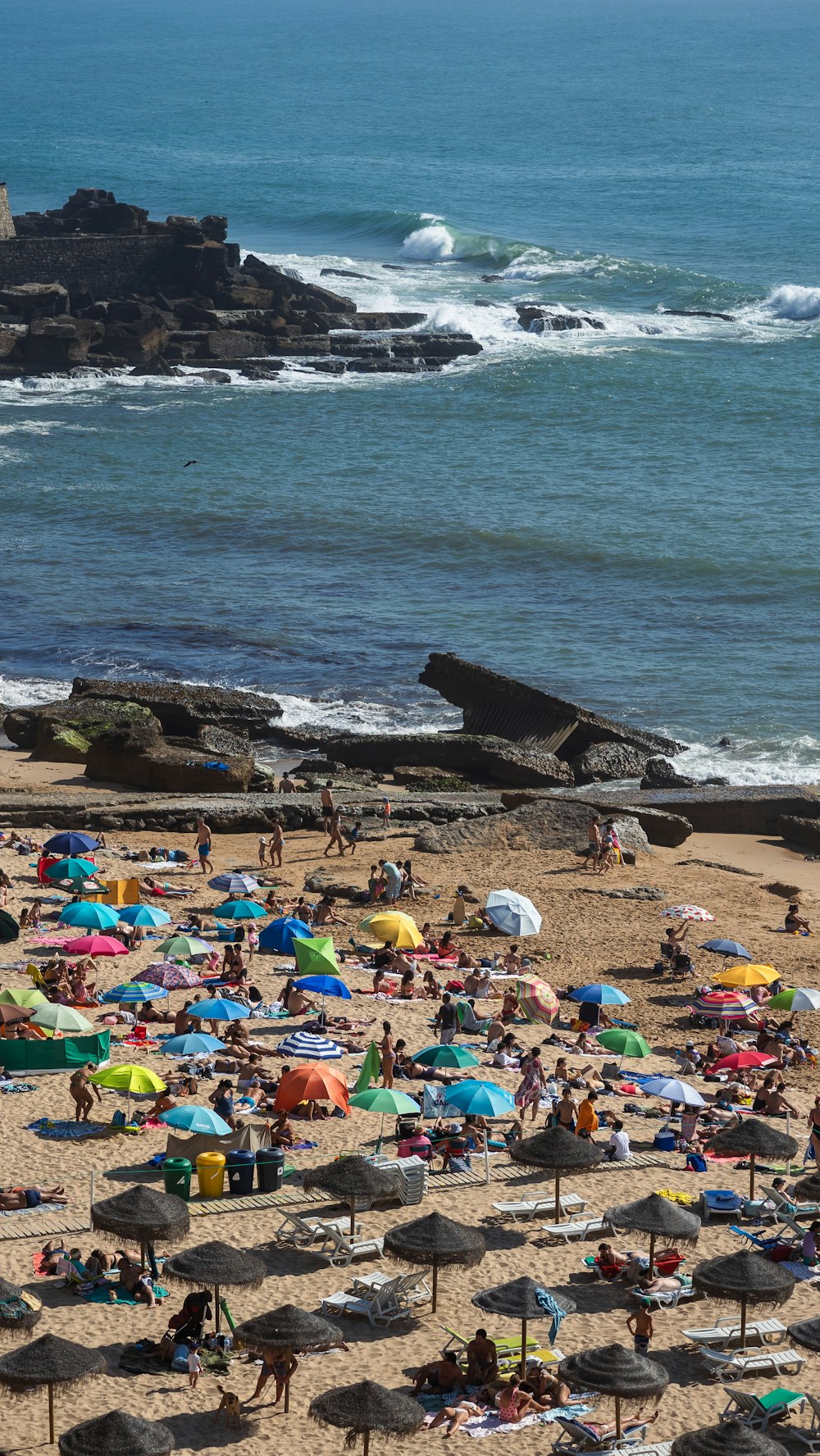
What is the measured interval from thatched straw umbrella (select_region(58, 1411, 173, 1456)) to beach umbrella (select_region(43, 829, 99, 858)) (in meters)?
13.6

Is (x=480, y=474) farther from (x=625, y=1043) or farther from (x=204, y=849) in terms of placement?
(x=625, y=1043)

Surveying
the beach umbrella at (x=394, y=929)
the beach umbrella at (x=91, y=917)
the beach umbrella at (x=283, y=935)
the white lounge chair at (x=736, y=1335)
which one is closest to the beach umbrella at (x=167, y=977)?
the beach umbrella at (x=91, y=917)

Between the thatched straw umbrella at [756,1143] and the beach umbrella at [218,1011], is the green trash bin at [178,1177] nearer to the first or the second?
the beach umbrella at [218,1011]

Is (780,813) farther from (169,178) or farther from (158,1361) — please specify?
(169,178)

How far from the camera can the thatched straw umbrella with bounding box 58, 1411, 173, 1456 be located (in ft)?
35.6

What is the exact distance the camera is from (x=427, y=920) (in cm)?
2389

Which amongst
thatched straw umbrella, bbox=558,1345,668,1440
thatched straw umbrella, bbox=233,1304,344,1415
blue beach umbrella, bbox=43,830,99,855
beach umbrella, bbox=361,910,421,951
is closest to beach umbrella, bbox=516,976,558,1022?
beach umbrella, bbox=361,910,421,951

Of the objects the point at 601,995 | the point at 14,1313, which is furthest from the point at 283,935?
the point at 14,1313

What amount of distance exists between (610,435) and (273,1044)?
36.5 metres

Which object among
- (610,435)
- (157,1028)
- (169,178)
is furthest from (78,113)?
(157,1028)

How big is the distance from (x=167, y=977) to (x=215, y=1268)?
715 centimetres

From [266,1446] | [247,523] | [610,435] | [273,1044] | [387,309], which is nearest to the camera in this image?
[266,1446]

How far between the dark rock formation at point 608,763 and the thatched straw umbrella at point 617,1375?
18494mm

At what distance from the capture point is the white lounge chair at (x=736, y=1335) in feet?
44.0
